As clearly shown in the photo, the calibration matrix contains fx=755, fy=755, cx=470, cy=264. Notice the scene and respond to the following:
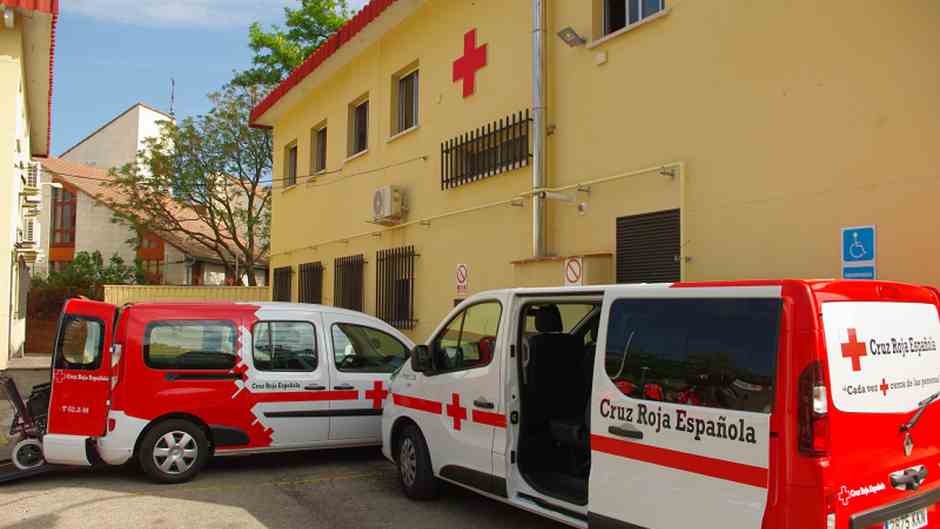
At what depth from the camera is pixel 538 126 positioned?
9.39 meters

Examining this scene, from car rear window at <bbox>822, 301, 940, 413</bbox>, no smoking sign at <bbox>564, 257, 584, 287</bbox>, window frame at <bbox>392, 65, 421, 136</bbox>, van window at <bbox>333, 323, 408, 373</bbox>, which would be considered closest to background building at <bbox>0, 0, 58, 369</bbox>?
window frame at <bbox>392, 65, 421, 136</bbox>

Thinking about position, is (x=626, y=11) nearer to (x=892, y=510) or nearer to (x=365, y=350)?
(x=365, y=350)

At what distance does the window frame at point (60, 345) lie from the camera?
22.6 feet

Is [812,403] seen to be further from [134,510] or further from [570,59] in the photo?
[570,59]

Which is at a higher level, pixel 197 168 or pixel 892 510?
pixel 197 168

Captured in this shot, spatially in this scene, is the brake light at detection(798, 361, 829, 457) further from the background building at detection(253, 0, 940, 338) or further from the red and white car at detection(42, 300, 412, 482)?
the red and white car at detection(42, 300, 412, 482)

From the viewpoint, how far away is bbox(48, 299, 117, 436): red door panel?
269 inches

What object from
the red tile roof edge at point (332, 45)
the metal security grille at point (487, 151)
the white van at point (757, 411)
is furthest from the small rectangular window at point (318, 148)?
the white van at point (757, 411)

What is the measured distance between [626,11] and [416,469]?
574 centimetres

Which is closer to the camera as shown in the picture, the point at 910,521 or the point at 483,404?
the point at 910,521

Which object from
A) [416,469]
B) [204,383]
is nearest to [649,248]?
[416,469]

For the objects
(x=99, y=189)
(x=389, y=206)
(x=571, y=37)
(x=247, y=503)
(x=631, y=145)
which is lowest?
(x=247, y=503)

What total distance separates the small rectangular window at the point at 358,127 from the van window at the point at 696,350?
11.5 meters

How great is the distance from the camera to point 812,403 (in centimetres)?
348
